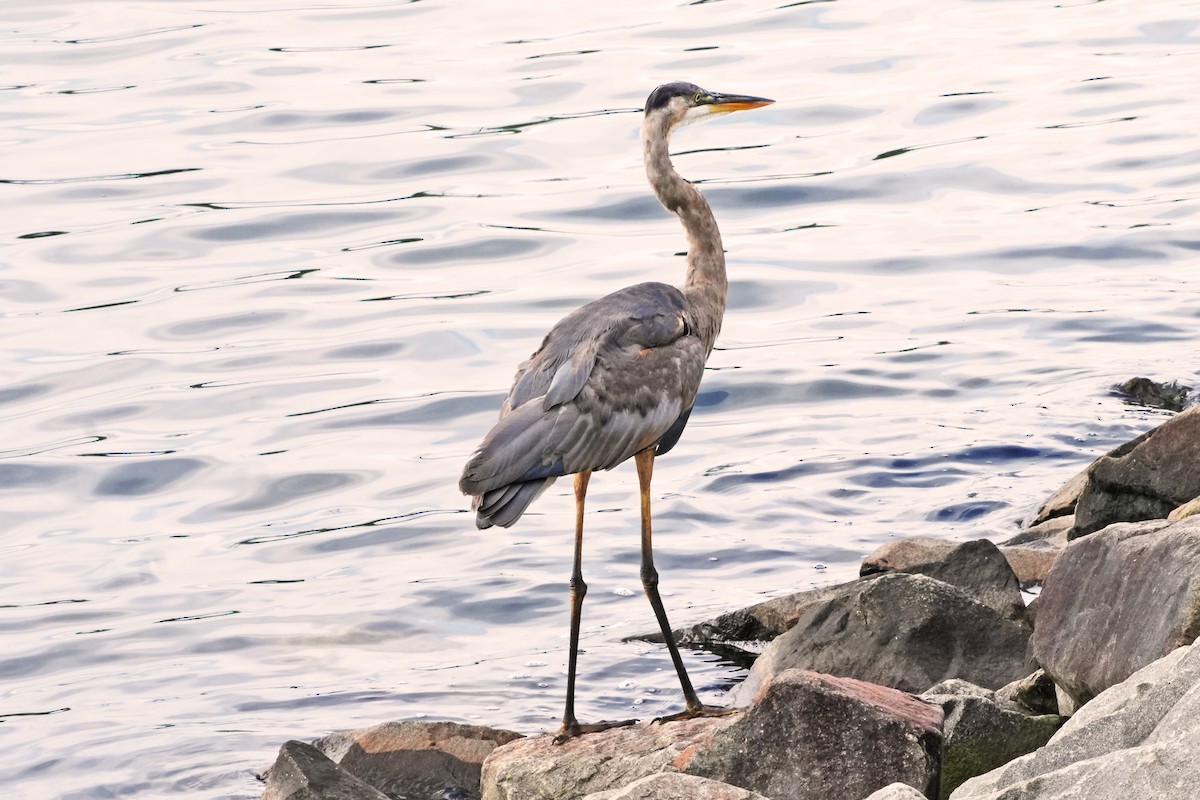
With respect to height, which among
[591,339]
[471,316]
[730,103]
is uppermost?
[730,103]

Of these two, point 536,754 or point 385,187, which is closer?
point 536,754

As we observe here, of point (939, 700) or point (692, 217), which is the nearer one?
point (939, 700)

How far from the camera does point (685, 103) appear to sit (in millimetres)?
8266

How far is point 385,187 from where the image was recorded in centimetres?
1833

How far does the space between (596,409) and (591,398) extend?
0.05 m

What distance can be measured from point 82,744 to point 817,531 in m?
4.26

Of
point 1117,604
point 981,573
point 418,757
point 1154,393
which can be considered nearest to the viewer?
point 1117,604

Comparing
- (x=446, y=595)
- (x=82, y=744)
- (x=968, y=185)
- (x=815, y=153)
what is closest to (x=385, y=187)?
(x=815, y=153)

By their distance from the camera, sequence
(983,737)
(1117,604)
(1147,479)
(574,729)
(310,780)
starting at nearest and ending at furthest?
(983,737)
(1117,604)
(310,780)
(574,729)
(1147,479)

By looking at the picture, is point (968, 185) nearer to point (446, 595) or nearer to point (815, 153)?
point (815, 153)

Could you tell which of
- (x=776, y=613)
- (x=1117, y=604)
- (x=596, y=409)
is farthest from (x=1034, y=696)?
(x=776, y=613)

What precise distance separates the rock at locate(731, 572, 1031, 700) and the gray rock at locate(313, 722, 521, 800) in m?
1.40

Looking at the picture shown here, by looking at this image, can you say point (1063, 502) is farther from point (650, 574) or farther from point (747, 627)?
point (650, 574)

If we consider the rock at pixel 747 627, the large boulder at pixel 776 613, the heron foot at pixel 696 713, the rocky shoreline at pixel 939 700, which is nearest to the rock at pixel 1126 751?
the rocky shoreline at pixel 939 700
